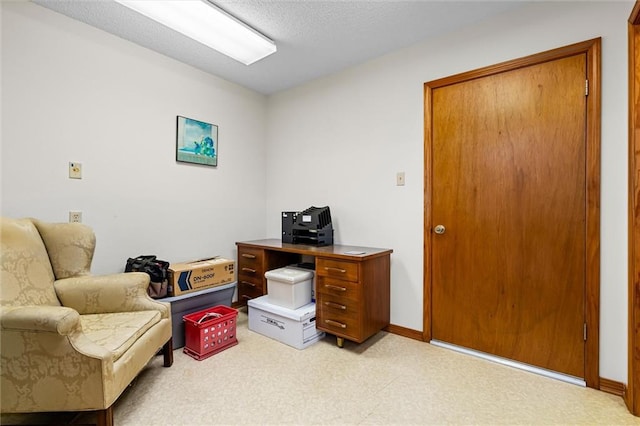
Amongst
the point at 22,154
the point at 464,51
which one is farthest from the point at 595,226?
the point at 22,154

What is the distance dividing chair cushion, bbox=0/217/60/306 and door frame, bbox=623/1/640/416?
3.10m

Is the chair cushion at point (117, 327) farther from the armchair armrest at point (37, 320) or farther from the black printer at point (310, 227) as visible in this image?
the black printer at point (310, 227)

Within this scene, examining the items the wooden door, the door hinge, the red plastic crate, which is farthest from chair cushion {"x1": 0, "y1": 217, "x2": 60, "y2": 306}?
the door hinge

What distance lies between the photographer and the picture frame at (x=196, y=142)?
2689mm

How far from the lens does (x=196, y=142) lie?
280 centimetres

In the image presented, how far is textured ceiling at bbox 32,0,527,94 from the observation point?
195cm

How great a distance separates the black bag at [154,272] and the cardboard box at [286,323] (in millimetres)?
725

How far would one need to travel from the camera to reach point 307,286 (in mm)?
2512

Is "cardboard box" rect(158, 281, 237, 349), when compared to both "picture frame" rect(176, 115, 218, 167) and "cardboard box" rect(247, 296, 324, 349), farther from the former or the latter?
"picture frame" rect(176, 115, 218, 167)

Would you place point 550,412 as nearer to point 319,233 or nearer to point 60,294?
point 319,233

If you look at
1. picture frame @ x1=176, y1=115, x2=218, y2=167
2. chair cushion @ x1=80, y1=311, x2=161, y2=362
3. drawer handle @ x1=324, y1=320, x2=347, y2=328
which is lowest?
drawer handle @ x1=324, y1=320, x2=347, y2=328

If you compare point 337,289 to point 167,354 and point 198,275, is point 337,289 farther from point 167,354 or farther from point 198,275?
point 167,354

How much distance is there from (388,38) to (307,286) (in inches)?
83.2

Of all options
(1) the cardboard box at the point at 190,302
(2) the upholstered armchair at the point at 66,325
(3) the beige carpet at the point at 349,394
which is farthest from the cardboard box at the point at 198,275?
(3) the beige carpet at the point at 349,394
